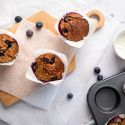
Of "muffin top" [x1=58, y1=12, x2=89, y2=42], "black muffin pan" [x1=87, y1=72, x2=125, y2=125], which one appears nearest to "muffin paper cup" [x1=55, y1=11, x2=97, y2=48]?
"muffin top" [x1=58, y1=12, x2=89, y2=42]

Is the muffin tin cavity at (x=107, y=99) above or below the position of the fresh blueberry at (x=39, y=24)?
below

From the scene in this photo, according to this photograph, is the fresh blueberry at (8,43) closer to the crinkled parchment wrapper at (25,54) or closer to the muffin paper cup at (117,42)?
the crinkled parchment wrapper at (25,54)

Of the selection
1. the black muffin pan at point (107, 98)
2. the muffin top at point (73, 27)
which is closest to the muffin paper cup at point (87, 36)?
the muffin top at point (73, 27)

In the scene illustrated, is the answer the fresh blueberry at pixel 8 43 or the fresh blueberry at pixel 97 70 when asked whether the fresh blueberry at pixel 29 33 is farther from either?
the fresh blueberry at pixel 97 70

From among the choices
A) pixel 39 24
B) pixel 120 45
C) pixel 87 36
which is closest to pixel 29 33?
pixel 39 24

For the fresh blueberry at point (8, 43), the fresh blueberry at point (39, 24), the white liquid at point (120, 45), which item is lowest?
the fresh blueberry at point (8, 43)

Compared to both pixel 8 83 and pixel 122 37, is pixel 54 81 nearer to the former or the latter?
pixel 8 83
